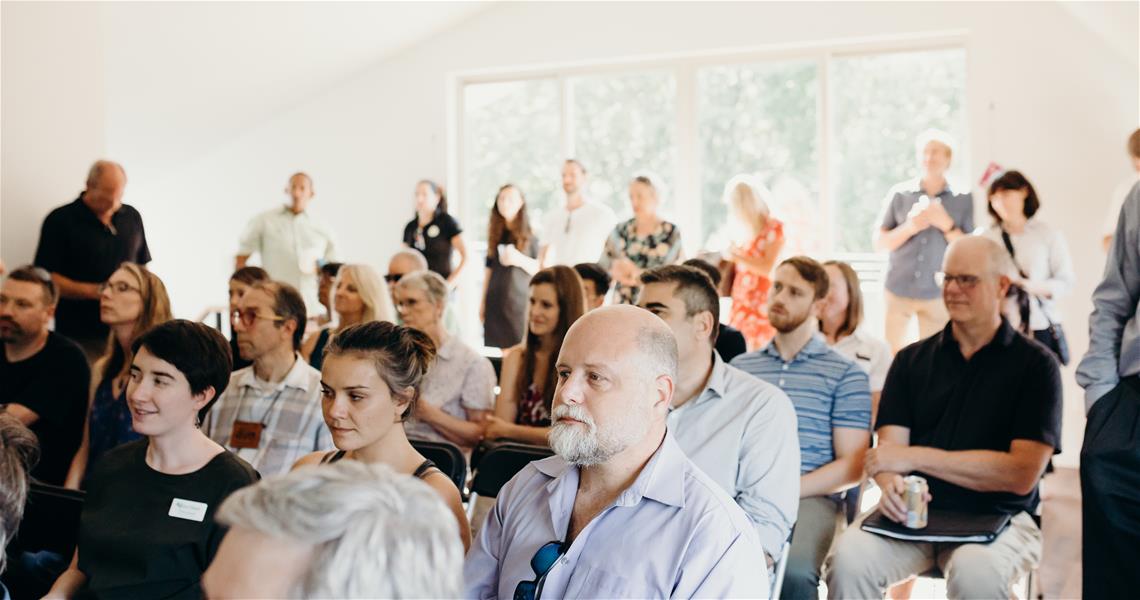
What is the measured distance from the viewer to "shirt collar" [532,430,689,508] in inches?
74.0

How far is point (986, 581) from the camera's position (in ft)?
9.07

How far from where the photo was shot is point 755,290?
235 inches

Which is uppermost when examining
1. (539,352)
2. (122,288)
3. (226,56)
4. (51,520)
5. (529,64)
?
(529,64)

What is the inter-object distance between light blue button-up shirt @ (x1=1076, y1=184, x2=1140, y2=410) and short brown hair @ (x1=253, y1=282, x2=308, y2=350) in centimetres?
243

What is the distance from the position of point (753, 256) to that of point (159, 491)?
13.5 feet

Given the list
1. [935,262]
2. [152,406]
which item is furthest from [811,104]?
[152,406]

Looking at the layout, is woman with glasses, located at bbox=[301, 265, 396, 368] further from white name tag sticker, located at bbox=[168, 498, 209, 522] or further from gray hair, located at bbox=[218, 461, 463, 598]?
gray hair, located at bbox=[218, 461, 463, 598]

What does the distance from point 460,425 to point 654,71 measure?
5.28 m

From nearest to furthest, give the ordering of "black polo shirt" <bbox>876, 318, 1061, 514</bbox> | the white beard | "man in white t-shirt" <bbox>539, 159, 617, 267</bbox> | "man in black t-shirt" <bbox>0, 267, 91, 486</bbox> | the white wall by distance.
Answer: the white beard → "black polo shirt" <bbox>876, 318, 1061, 514</bbox> → "man in black t-shirt" <bbox>0, 267, 91, 486</bbox> → the white wall → "man in white t-shirt" <bbox>539, 159, 617, 267</bbox>

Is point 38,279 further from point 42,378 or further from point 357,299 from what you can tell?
point 357,299

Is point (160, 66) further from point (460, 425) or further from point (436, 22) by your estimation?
point (460, 425)

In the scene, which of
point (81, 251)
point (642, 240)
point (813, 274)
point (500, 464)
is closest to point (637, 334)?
point (500, 464)

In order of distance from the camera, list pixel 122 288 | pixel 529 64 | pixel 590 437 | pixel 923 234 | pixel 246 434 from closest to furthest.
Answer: pixel 590 437
pixel 246 434
pixel 122 288
pixel 923 234
pixel 529 64

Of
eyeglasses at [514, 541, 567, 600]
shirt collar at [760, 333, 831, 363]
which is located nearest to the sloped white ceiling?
shirt collar at [760, 333, 831, 363]
